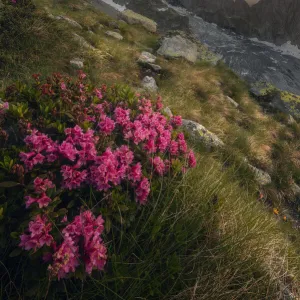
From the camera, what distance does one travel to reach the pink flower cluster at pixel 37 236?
5.92 ft

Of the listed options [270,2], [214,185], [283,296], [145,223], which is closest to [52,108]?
[145,223]

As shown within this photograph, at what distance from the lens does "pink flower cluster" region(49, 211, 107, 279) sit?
1814 millimetres

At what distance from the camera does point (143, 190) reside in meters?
2.50

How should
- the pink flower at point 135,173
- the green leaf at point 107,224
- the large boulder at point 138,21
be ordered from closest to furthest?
1. the green leaf at point 107,224
2. the pink flower at point 135,173
3. the large boulder at point 138,21

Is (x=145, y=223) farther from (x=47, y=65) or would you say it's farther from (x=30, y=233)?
(x=47, y=65)

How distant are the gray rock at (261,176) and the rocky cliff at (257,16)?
81.7 feet

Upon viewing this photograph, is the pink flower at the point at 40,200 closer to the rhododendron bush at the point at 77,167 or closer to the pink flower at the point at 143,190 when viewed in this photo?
the rhododendron bush at the point at 77,167

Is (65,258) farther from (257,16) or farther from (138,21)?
(257,16)

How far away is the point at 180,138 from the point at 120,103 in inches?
31.8

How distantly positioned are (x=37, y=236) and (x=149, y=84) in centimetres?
642

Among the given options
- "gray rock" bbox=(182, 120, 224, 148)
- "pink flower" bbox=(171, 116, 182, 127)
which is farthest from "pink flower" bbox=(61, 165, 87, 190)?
"gray rock" bbox=(182, 120, 224, 148)

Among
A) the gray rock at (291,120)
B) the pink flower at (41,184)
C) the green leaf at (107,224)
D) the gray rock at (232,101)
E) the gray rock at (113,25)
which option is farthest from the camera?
the gray rock at (113,25)

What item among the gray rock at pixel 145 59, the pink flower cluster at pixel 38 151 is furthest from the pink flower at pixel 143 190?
the gray rock at pixel 145 59

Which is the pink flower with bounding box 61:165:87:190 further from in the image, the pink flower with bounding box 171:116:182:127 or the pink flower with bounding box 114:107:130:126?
the pink flower with bounding box 171:116:182:127
